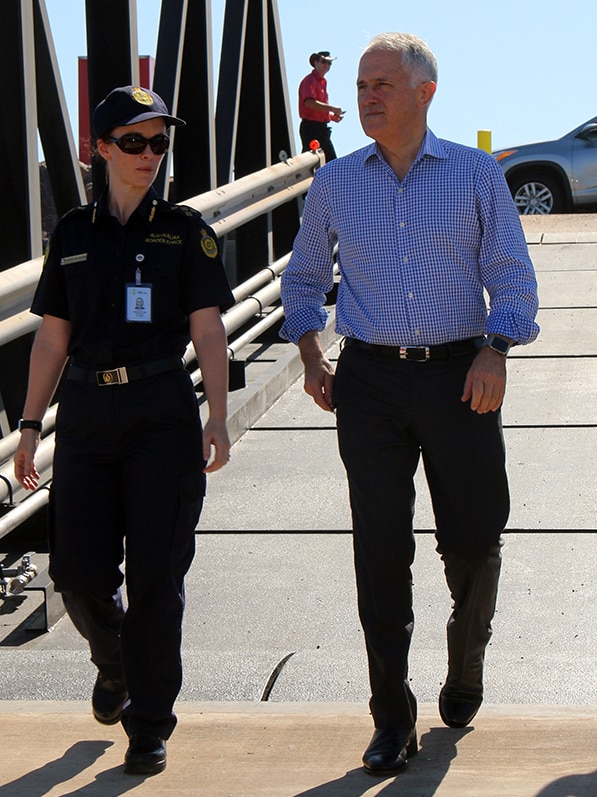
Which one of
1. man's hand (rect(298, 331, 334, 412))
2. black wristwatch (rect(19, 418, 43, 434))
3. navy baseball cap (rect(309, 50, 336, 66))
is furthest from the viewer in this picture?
navy baseball cap (rect(309, 50, 336, 66))

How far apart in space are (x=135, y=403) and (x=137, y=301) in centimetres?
26

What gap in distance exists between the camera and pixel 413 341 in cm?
357

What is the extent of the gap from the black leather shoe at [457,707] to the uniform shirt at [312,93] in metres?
12.8

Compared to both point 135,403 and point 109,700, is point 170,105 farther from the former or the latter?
point 109,700

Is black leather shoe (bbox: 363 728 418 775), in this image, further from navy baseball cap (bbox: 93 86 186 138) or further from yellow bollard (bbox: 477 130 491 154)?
yellow bollard (bbox: 477 130 491 154)

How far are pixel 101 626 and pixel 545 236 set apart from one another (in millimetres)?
10560

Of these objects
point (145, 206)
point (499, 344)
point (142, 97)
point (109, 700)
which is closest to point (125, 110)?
point (142, 97)

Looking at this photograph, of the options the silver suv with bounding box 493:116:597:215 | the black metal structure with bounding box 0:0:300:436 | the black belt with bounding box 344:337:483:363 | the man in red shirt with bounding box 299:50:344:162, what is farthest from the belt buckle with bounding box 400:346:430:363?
the silver suv with bounding box 493:116:597:215

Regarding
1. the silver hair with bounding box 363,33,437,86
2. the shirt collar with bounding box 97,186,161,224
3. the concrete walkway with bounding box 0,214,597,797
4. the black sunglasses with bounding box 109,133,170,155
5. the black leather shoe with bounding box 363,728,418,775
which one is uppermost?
the silver hair with bounding box 363,33,437,86

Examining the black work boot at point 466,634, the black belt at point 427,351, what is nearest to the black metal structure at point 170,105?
the black belt at point 427,351

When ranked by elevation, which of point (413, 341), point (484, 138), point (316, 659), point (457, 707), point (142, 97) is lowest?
point (316, 659)

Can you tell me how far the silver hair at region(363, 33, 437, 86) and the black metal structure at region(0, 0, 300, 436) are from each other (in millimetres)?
855

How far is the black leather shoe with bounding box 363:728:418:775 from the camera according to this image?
3.41 m

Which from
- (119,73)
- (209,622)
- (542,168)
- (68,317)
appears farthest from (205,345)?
(542,168)
